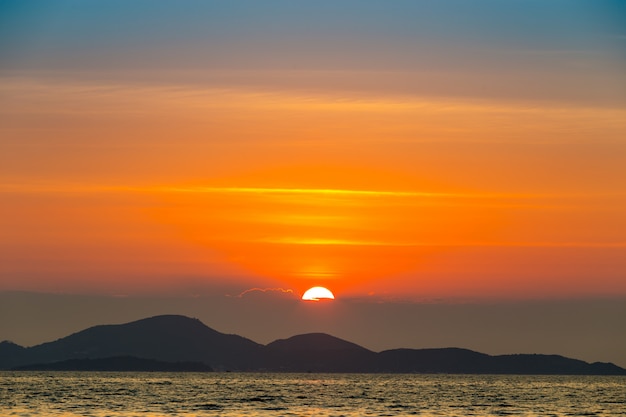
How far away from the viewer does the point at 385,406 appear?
446 ft

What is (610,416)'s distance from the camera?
407ft

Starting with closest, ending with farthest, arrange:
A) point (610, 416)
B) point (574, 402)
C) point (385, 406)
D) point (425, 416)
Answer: point (425, 416) < point (610, 416) < point (385, 406) < point (574, 402)

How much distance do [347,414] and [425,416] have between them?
8.42m

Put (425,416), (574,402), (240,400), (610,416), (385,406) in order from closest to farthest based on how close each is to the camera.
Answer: (425,416) → (610,416) → (385,406) → (240,400) → (574,402)

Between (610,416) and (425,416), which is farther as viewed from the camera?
(610,416)

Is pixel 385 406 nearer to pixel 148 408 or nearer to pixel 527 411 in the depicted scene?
pixel 527 411

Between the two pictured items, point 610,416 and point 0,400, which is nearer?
point 610,416

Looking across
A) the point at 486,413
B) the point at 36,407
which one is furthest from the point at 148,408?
the point at 486,413

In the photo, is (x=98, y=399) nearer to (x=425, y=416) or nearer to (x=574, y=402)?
(x=425, y=416)

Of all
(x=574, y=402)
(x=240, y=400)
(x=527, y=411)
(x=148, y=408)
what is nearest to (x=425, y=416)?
(x=527, y=411)

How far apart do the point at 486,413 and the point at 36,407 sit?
5085 centimetres

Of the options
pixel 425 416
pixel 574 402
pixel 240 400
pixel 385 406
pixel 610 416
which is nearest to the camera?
pixel 425 416

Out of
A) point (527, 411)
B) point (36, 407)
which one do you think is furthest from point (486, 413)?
point (36, 407)

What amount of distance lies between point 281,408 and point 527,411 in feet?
97.4
